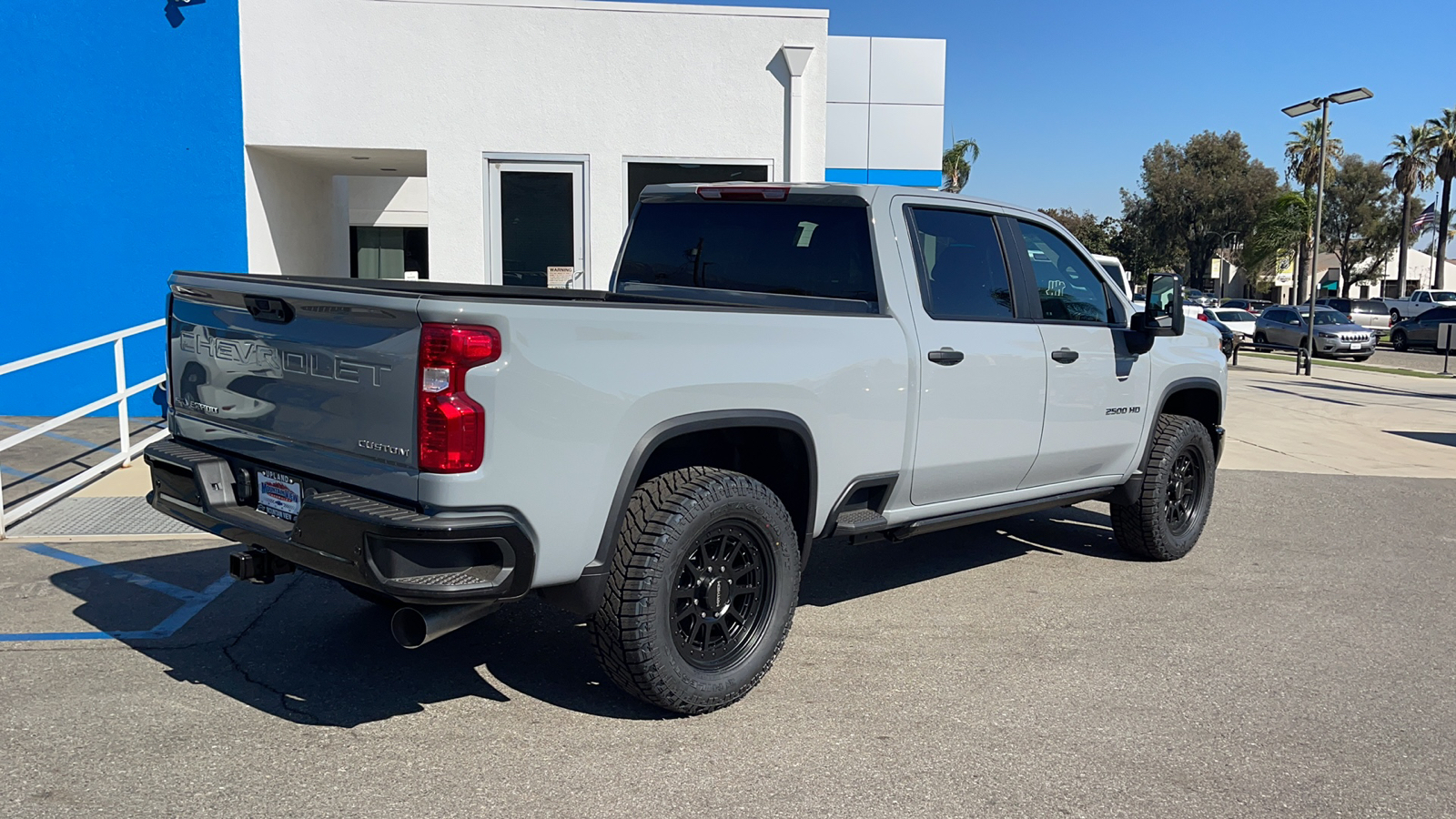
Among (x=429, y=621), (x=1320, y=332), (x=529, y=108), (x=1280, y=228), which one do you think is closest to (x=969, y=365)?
(x=429, y=621)

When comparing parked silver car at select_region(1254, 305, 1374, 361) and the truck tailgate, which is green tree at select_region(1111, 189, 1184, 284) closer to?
parked silver car at select_region(1254, 305, 1374, 361)

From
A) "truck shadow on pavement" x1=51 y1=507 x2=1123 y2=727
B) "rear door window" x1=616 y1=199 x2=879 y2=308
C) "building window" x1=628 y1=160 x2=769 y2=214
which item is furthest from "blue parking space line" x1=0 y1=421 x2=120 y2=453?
"rear door window" x1=616 y1=199 x2=879 y2=308

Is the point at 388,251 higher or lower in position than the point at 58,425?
higher

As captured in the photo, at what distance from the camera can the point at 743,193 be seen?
522 cm

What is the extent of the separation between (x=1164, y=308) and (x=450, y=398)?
4.27 metres

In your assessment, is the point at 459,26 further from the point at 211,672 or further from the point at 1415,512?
the point at 1415,512

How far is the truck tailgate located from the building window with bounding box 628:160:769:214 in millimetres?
7697

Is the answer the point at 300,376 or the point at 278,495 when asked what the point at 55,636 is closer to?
the point at 278,495

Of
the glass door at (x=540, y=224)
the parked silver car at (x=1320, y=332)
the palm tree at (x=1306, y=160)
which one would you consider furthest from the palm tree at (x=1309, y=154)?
the glass door at (x=540, y=224)

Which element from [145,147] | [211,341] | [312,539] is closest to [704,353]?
[312,539]

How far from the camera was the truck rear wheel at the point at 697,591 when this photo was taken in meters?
3.83

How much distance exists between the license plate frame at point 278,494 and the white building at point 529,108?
24.4 feet

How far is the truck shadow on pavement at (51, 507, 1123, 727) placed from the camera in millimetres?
4277

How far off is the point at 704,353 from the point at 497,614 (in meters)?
2.16
